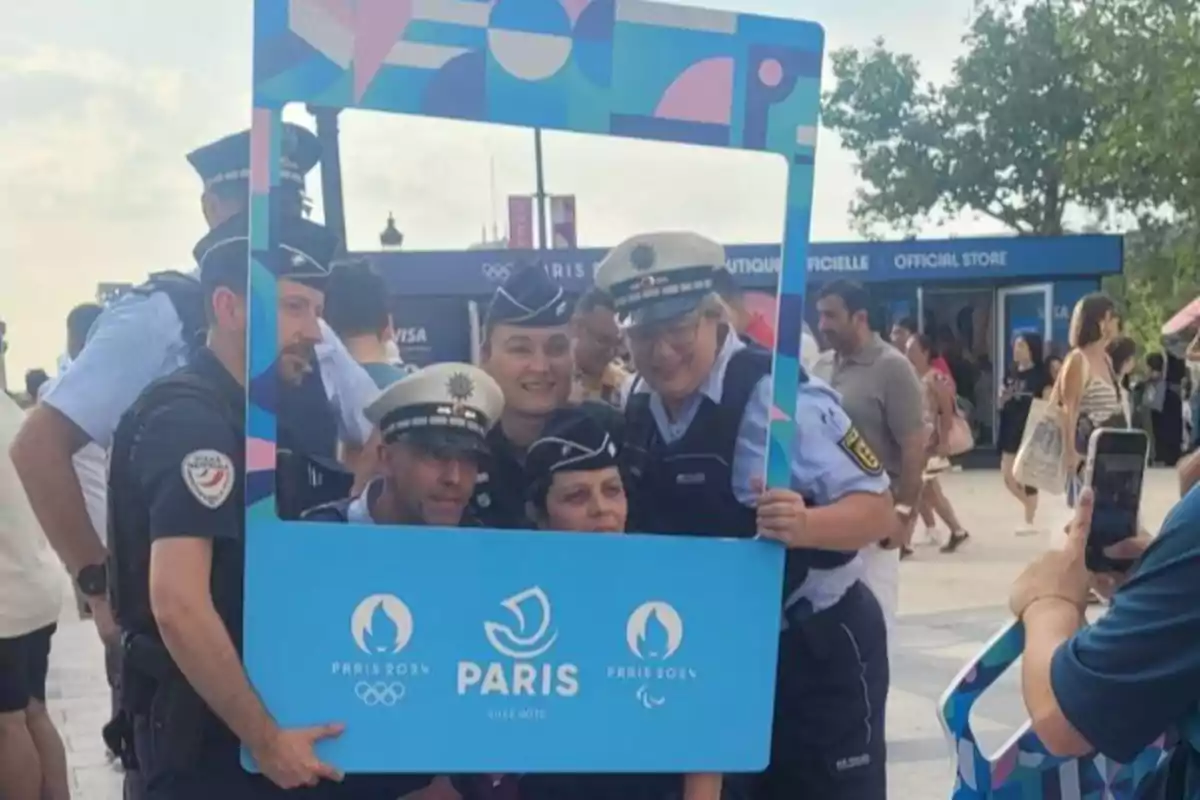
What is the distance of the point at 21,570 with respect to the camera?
399cm

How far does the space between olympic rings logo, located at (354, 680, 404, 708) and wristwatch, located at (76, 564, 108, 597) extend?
143 cm

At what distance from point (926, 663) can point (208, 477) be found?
5194mm

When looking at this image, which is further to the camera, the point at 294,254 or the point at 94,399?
the point at 94,399

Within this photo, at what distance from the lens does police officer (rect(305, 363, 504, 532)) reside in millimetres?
2086

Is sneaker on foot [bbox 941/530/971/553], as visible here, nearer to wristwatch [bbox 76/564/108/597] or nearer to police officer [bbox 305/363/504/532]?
wristwatch [bbox 76/564/108/597]

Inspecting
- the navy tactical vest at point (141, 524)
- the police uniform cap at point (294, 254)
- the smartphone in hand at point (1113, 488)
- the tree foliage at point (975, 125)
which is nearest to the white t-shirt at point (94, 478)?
the navy tactical vest at point (141, 524)

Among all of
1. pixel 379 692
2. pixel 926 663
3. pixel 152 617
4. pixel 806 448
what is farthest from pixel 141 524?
pixel 926 663

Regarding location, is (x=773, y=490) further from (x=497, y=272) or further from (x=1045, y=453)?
(x=1045, y=453)

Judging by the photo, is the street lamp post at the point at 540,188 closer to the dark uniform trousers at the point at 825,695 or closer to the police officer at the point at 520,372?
the police officer at the point at 520,372

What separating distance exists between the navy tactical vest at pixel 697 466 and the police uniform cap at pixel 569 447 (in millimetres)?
58

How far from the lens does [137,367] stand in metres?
3.27

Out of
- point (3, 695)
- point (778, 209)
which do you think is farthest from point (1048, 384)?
point (778, 209)

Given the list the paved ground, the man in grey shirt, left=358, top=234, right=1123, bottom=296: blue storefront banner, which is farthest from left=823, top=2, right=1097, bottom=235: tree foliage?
the man in grey shirt

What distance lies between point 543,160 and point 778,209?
1.21 ft
